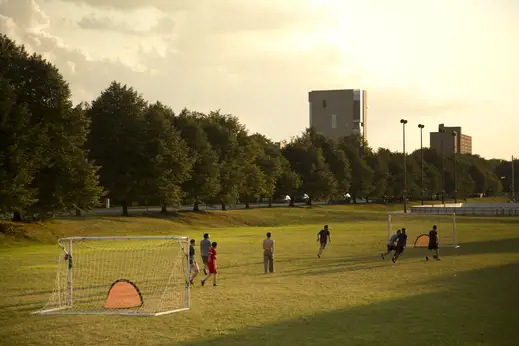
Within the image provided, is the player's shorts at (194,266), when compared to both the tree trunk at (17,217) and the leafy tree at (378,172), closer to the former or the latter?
the tree trunk at (17,217)

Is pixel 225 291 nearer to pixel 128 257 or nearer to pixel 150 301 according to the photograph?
pixel 150 301

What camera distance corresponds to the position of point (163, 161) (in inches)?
2867

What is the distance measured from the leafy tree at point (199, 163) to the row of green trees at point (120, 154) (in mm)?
124

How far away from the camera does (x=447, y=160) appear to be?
613 feet

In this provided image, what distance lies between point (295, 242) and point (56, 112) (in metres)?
22.8

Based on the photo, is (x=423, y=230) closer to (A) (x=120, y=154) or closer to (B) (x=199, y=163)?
(B) (x=199, y=163)

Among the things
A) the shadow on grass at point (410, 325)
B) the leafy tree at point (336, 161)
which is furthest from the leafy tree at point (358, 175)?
the shadow on grass at point (410, 325)

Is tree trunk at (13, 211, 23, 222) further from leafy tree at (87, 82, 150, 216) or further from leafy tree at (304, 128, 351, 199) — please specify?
leafy tree at (304, 128, 351, 199)

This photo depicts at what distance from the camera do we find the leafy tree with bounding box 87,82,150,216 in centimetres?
7081

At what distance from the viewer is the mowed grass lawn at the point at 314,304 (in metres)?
17.4

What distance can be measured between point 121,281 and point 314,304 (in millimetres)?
6426

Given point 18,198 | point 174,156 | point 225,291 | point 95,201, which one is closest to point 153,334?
point 225,291

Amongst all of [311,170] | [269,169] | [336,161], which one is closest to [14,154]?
[269,169]

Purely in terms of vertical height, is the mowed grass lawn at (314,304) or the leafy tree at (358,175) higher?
the leafy tree at (358,175)
